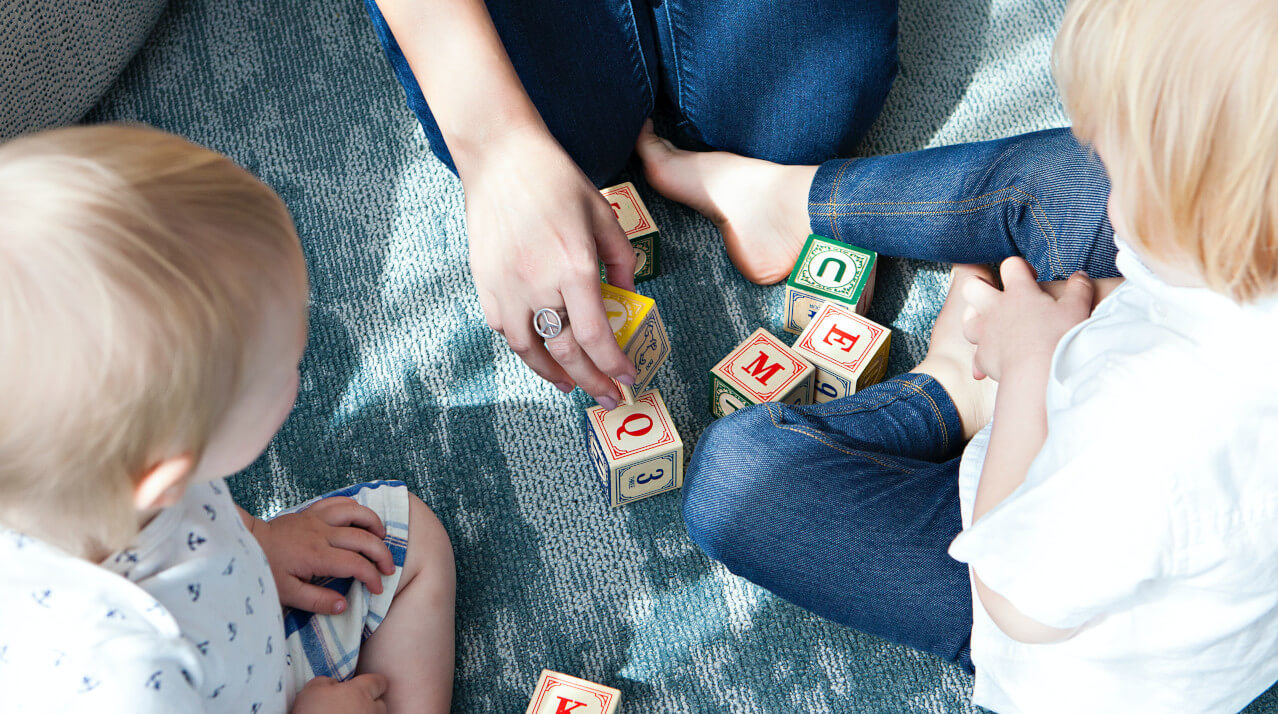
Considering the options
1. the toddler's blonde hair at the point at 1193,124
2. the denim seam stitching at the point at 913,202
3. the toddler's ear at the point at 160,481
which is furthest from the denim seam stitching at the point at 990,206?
the toddler's ear at the point at 160,481

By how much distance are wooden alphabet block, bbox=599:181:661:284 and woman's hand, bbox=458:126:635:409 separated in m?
0.28

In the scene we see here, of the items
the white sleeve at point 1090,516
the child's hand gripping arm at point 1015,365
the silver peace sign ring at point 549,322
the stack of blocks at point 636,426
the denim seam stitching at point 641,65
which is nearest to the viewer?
the white sleeve at point 1090,516

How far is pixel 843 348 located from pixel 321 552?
0.62 meters

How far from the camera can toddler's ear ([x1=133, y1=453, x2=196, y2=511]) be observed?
1.94 feet

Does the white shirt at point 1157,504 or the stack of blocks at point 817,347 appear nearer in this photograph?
the white shirt at point 1157,504

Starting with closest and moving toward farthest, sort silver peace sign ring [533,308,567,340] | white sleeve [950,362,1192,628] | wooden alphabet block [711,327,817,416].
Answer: white sleeve [950,362,1192,628], silver peace sign ring [533,308,567,340], wooden alphabet block [711,327,817,416]

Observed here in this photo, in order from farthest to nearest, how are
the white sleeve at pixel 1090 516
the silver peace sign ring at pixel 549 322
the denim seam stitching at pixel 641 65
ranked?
1. the denim seam stitching at pixel 641 65
2. the silver peace sign ring at pixel 549 322
3. the white sleeve at pixel 1090 516

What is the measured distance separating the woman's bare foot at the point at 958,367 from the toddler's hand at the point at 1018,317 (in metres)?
0.07

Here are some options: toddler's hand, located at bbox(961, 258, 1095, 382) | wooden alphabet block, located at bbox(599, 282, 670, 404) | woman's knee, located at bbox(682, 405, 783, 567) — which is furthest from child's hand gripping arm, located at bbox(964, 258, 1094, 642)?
wooden alphabet block, located at bbox(599, 282, 670, 404)

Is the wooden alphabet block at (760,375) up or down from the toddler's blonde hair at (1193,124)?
down

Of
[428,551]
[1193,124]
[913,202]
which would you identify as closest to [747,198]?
[913,202]

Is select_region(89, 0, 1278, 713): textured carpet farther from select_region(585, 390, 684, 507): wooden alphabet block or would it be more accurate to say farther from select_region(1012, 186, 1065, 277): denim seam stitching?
select_region(1012, 186, 1065, 277): denim seam stitching

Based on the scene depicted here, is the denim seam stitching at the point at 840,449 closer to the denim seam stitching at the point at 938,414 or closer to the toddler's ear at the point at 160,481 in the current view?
the denim seam stitching at the point at 938,414

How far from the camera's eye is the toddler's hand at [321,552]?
0.87 metres
